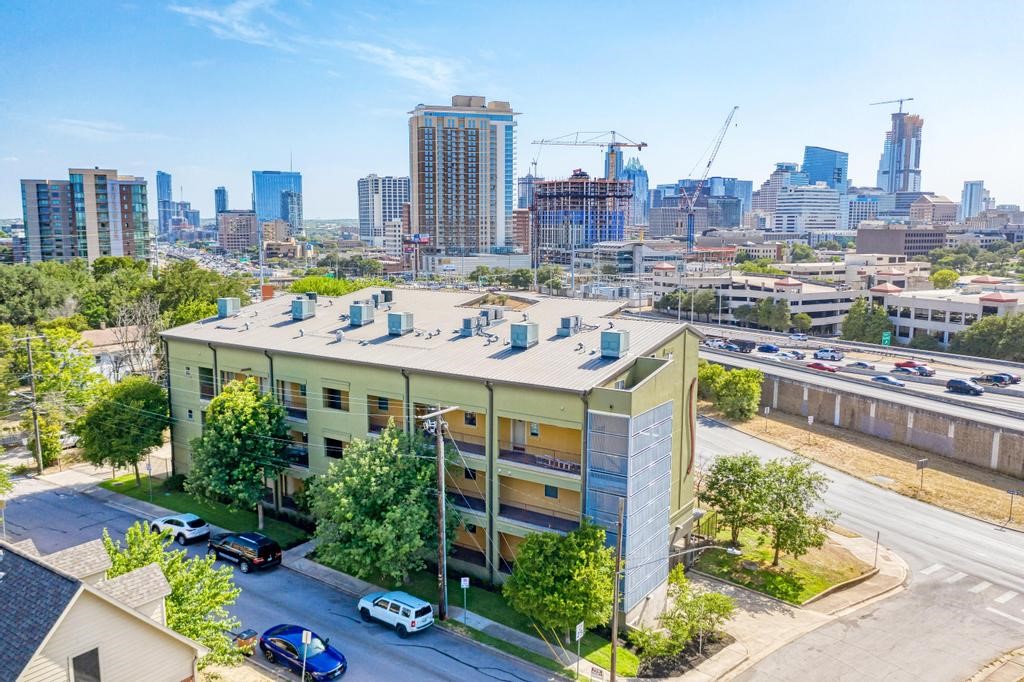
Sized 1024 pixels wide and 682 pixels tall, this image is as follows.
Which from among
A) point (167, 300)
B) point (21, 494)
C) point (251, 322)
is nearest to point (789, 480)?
point (251, 322)

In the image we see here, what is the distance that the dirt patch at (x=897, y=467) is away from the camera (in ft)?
163

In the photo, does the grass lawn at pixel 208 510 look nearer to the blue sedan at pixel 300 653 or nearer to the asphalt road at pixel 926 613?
the blue sedan at pixel 300 653

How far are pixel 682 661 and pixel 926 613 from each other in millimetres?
13596

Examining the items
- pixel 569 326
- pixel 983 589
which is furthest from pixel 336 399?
pixel 983 589

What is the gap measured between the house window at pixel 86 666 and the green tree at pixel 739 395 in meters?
61.4

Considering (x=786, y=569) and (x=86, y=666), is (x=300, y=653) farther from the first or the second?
(x=786, y=569)

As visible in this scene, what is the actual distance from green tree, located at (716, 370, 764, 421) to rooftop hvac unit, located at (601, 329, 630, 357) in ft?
131

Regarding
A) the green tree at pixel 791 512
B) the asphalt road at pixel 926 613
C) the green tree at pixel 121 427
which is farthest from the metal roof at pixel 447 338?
the asphalt road at pixel 926 613

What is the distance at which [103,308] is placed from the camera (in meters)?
98.2

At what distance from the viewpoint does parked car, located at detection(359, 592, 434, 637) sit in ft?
99.5

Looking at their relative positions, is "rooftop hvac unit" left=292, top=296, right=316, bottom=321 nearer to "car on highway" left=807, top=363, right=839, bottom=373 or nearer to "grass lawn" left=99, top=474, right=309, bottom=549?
"grass lawn" left=99, top=474, right=309, bottom=549

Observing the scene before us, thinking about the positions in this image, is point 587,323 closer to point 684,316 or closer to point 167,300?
point 167,300

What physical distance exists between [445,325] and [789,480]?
20.6 metres

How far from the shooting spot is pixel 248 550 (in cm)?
3606
